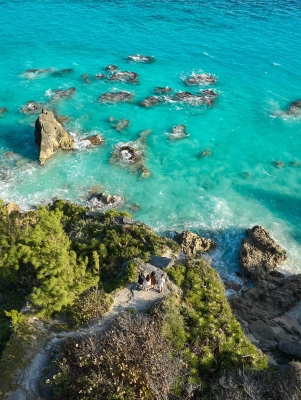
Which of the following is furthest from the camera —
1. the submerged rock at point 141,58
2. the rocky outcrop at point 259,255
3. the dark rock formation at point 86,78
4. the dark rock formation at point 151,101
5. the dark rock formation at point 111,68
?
the submerged rock at point 141,58

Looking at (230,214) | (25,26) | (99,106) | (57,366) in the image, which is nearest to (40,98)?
(99,106)

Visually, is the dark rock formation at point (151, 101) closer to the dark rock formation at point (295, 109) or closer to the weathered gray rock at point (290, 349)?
the dark rock formation at point (295, 109)

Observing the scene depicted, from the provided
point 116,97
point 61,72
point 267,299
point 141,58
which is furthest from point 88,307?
point 141,58

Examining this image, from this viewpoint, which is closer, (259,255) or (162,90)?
(259,255)

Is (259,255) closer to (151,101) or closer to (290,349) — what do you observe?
(290,349)

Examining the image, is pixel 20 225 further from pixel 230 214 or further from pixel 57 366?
pixel 230 214

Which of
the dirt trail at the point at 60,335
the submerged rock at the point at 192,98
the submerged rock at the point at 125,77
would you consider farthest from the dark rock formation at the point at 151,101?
the dirt trail at the point at 60,335

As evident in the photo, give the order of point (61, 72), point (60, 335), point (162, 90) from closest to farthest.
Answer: point (60, 335), point (162, 90), point (61, 72)

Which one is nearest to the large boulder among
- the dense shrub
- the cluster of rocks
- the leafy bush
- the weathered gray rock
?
the cluster of rocks
